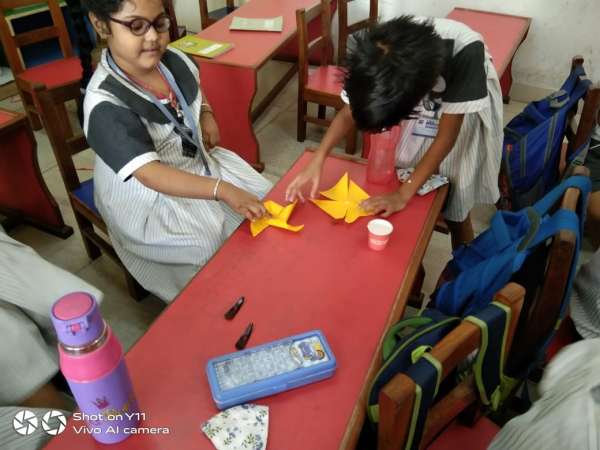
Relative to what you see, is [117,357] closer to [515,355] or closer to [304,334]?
[304,334]

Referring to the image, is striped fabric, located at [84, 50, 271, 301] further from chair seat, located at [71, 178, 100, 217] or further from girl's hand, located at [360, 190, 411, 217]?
girl's hand, located at [360, 190, 411, 217]

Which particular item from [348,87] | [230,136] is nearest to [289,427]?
[348,87]

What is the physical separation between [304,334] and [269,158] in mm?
2246

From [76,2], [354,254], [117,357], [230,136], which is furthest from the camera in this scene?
[230,136]

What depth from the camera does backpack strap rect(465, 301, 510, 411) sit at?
2.42 ft

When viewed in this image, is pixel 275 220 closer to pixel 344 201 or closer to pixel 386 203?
pixel 344 201

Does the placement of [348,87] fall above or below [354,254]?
above

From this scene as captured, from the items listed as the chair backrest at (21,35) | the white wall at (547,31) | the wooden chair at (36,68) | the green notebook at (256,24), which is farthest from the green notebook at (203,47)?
the white wall at (547,31)

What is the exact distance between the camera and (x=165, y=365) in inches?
36.4

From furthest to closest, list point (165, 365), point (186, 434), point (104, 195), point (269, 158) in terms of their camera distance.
→ point (269, 158) < point (104, 195) < point (165, 365) < point (186, 434)

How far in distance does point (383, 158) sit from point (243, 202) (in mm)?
469

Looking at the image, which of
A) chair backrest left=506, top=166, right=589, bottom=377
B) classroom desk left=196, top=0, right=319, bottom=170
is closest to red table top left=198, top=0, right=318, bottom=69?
classroom desk left=196, top=0, right=319, bottom=170

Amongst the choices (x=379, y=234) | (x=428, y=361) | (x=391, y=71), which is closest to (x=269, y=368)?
(x=428, y=361)

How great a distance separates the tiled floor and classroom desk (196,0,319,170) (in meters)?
0.28
